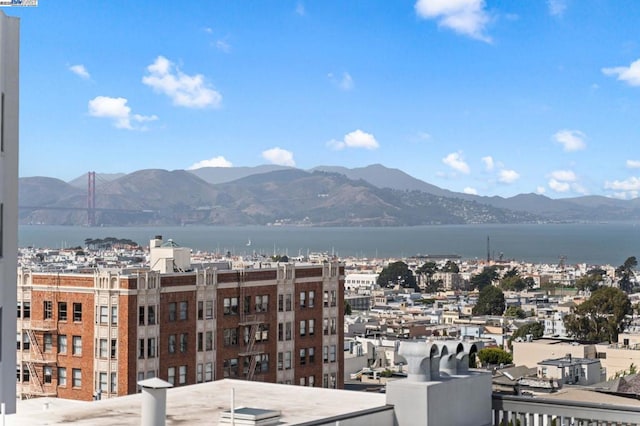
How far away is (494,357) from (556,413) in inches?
3774

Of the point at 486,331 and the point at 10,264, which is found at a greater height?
the point at 10,264

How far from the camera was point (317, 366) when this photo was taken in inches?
2731

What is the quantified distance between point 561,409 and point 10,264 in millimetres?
10476

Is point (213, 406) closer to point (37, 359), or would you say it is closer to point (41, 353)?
point (37, 359)

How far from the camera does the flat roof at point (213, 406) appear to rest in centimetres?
1377

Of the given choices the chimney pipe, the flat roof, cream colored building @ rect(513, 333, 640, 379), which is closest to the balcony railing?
the flat roof

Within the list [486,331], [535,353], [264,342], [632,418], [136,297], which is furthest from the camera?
[486,331]

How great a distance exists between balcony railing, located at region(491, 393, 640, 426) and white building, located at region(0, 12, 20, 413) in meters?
9.06

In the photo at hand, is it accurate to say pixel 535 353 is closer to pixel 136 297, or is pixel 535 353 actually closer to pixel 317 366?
pixel 317 366

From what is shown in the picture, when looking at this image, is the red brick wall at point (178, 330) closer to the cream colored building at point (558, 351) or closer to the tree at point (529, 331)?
the cream colored building at point (558, 351)

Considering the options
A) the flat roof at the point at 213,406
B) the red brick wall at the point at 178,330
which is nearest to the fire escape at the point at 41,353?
the red brick wall at the point at 178,330

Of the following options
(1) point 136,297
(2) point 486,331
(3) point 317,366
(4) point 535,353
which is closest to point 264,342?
(3) point 317,366

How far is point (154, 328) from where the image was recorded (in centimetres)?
5891

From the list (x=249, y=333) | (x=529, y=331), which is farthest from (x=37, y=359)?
(x=529, y=331)
